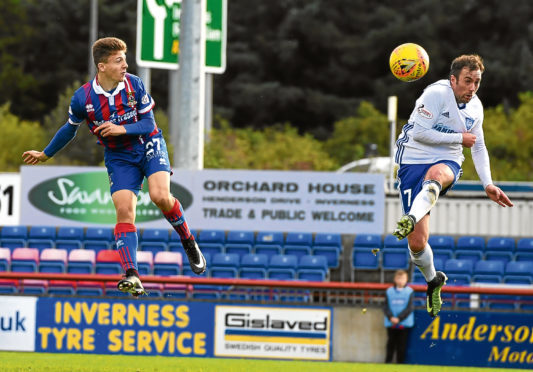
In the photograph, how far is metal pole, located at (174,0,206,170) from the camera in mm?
20781

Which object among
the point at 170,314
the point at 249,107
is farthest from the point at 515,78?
the point at 170,314

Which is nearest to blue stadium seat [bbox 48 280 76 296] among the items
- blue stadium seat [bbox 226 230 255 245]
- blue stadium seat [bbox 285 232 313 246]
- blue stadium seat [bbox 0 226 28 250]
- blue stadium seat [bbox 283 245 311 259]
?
blue stadium seat [bbox 0 226 28 250]

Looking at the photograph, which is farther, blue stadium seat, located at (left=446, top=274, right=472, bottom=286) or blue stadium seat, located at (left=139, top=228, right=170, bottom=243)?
blue stadium seat, located at (left=139, top=228, right=170, bottom=243)

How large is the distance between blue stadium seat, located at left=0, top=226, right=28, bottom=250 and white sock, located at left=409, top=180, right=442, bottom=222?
11.5 meters

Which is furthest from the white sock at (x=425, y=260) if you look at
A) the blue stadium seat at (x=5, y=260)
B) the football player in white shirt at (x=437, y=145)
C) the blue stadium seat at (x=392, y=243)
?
the blue stadium seat at (x=5, y=260)

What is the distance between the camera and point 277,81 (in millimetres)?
50969

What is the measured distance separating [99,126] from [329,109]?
41575 mm

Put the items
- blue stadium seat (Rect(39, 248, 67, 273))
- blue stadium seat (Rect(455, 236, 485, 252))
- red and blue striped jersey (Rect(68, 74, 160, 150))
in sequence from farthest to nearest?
blue stadium seat (Rect(455, 236, 485, 252)), blue stadium seat (Rect(39, 248, 67, 273)), red and blue striped jersey (Rect(68, 74, 160, 150))

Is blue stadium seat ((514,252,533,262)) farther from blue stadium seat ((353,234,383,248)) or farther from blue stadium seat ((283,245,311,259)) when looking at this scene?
blue stadium seat ((283,245,311,259))

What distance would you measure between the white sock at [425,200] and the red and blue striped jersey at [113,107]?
231cm

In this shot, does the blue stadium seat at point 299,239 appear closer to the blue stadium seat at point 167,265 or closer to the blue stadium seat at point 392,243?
the blue stadium seat at point 392,243

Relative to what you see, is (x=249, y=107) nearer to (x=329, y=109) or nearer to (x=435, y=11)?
(x=329, y=109)

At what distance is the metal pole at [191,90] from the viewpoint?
818 inches

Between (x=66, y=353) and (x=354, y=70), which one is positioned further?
(x=354, y=70)
